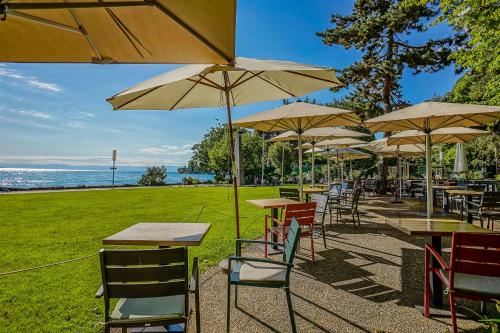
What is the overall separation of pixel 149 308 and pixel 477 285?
269cm

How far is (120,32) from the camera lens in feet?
8.14

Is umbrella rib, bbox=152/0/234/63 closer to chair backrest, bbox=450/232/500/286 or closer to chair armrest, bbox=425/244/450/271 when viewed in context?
chair backrest, bbox=450/232/500/286

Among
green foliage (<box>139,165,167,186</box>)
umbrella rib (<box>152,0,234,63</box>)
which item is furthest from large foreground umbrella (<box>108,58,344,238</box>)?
green foliage (<box>139,165,167,186</box>)

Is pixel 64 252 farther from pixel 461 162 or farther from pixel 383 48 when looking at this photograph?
pixel 383 48

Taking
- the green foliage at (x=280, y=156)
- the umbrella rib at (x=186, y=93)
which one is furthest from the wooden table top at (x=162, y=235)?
the green foliage at (x=280, y=156)

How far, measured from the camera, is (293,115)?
5797mm

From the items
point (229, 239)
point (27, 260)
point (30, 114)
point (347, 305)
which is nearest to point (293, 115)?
point (229, 239)

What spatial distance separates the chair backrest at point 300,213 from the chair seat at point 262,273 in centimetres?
132

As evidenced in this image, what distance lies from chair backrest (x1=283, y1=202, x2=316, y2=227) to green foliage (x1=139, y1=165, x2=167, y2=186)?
2730 cm

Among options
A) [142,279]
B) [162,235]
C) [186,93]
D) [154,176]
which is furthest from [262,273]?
[154,176]

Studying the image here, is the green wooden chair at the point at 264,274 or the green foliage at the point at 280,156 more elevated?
the green foliage at the point at 280,156

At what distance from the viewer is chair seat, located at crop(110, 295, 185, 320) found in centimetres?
214

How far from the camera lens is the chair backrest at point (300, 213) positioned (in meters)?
4.45

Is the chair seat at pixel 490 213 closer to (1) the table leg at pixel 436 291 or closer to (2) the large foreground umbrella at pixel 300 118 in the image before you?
(2) the large foreground umbrella at pixel 300 118
